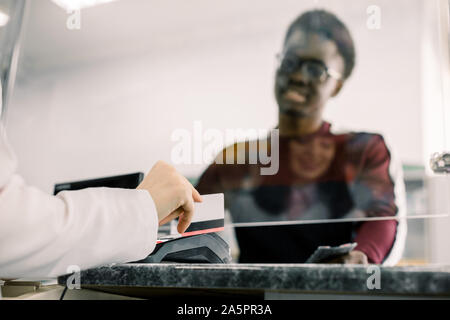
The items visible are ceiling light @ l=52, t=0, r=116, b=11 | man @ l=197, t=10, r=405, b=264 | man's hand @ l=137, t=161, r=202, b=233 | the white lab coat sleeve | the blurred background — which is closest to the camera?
the white lab coat sleeve

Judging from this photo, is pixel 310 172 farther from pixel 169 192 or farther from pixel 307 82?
pixel 169 192

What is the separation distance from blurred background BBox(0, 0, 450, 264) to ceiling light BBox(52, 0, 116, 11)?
0.02m

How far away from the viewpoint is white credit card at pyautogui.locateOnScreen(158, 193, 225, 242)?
1.90ft

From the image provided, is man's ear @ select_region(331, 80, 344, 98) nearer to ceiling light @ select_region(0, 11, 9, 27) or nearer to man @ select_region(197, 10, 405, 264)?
man @ select_region(197, 10, 405, 264)

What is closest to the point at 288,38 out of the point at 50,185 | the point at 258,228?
the point at 258,228

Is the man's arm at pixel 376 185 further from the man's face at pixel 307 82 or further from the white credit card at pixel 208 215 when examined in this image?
the white credit card at pixel 208 215

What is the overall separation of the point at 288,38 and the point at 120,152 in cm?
110

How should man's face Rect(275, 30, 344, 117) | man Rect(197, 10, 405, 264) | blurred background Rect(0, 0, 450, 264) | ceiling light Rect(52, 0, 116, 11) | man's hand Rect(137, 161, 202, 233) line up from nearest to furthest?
man's hand Rect(137, 161, 202, 233) → man Rect(197, 10, 405, 264) → blurred background Rect(0, 0, 450, 264) → man's face Rect(275, 30, 344, 117) → ceiling light Rect(52, 0, 116, 11)

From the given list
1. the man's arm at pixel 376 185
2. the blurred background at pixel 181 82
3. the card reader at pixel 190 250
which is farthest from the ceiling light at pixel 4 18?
the man's arm at pixel 376 185

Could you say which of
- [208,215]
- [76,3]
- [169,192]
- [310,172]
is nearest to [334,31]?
[310,172]

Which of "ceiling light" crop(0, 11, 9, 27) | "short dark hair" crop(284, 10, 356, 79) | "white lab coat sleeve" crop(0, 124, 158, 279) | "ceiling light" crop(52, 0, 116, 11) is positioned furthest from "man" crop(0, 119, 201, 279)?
"ceiling light" crop(52, 0, 116, 11)

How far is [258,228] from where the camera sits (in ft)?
5.49

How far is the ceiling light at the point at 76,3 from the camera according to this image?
2104 millimetres
